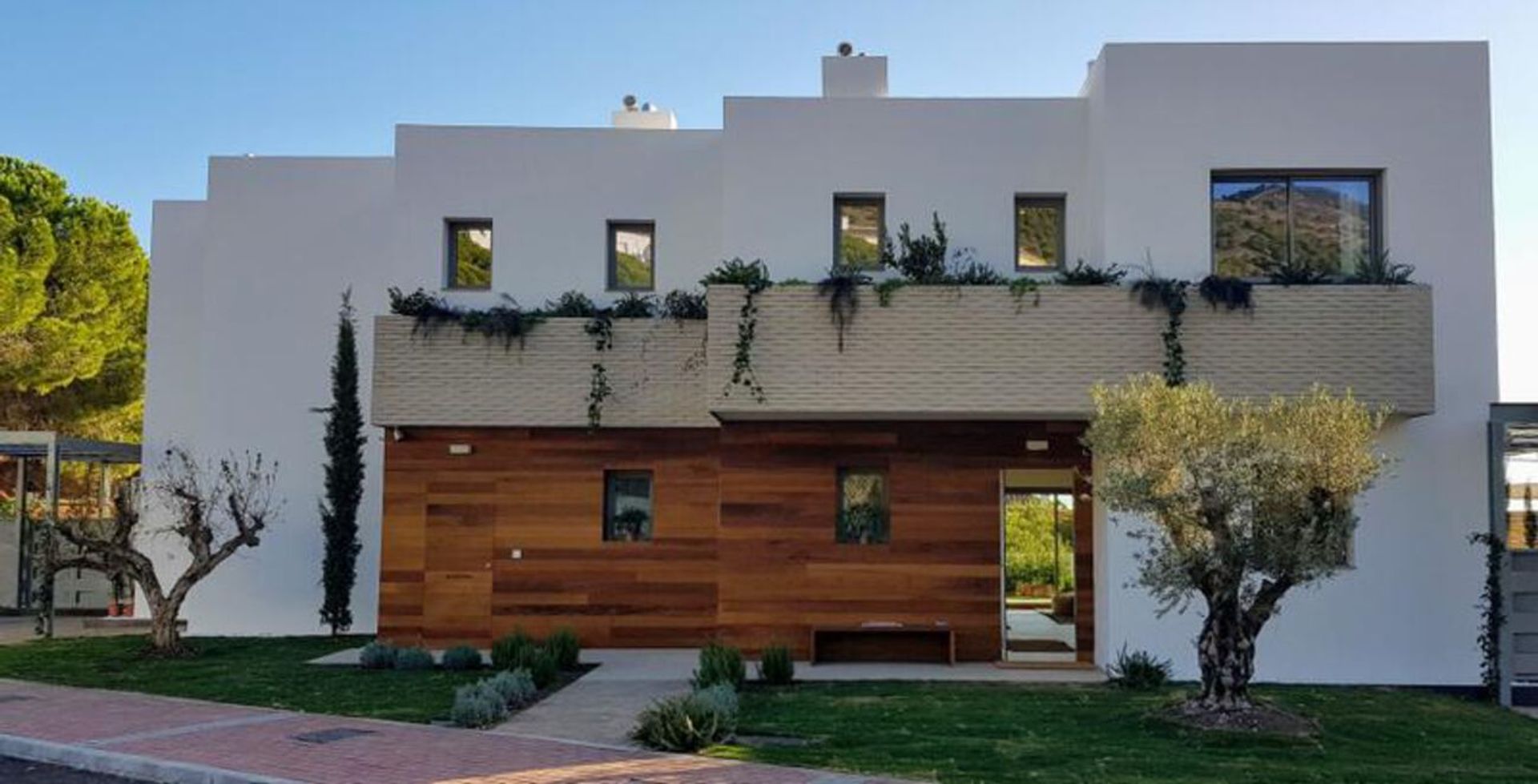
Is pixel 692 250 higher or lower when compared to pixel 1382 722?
higher

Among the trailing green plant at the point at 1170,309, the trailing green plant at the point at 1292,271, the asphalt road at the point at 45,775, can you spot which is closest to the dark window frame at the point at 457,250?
the trailing green plant at the point at 1170,309

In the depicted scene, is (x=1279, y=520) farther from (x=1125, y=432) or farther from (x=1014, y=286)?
(x=1014, y=286)

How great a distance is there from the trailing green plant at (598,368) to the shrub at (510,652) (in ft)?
9.87

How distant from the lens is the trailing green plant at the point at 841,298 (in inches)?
559

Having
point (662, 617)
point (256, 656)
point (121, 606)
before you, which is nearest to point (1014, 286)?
point (662, 617)

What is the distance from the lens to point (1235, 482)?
10.4m

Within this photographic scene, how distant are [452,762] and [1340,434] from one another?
23.7ft

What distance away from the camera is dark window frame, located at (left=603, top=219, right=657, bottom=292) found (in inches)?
691

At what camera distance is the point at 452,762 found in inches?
372

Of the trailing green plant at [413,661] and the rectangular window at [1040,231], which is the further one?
the rectangular window at [1040,231]

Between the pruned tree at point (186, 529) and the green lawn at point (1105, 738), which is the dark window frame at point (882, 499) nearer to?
the green lawn at point (1105, 738)

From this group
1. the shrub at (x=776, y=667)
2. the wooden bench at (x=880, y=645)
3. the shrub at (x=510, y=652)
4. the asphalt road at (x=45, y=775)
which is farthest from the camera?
the wooden bench at (x=880, y=645)

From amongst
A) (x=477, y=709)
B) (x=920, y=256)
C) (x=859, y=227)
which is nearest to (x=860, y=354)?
(x=920, y=256)

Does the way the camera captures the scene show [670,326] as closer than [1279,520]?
No
